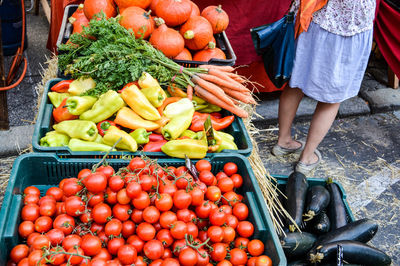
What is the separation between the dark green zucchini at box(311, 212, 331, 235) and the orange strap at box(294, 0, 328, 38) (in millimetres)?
1505

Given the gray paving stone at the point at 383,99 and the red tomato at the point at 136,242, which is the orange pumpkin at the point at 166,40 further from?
the gray paving stone at the point at 383,99

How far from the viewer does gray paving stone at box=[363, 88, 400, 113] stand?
4770 mm

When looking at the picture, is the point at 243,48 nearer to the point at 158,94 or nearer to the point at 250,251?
the point at 158,94

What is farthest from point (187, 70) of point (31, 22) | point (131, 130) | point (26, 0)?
point (26, 0)

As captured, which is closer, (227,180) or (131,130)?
(227,180)

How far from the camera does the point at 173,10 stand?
2873 millimetres

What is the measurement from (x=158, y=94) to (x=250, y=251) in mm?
1189

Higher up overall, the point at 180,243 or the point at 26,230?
the point at 180,243

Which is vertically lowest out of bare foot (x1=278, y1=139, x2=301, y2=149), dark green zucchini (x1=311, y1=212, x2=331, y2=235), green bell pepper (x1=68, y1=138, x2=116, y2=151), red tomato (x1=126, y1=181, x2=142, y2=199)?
bare foot (x1=278, y1=139, x2=301, y2=149)

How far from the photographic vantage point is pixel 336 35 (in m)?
2.90

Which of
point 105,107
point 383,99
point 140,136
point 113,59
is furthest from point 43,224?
point 383,99

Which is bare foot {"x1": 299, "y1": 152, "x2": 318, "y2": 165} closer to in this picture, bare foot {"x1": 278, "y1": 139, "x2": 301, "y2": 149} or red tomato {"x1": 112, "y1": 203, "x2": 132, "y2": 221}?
bare foot {"x1": 278, "y1": 139, "x2": 301, "y2": 149}

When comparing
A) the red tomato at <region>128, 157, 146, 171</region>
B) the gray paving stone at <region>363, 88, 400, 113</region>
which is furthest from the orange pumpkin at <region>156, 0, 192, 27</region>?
the gray paving stone at <region>363, 88, 400, 113</region>

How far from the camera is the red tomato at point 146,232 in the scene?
1.69 meters
